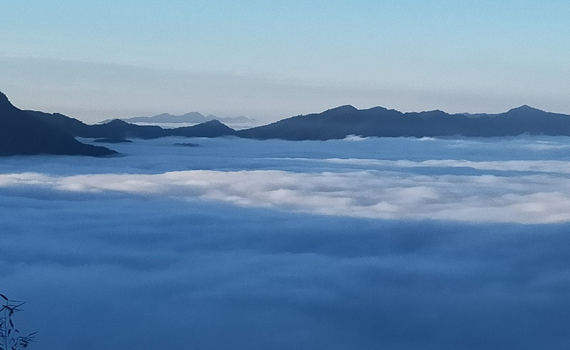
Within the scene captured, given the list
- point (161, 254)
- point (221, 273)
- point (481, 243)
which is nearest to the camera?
point (221, 273)

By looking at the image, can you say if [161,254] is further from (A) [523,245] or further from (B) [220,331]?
(A) [523,245]

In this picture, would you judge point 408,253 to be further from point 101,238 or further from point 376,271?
point 101,238

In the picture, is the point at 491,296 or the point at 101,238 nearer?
the point at 491,296

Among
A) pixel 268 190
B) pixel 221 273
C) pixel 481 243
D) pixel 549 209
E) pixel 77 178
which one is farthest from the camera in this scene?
pixel 77 178

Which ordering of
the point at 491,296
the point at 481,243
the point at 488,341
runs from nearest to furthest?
the point at 488,341
the point at 491,296
the point at 481,243

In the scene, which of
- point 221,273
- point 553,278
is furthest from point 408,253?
point 221,273

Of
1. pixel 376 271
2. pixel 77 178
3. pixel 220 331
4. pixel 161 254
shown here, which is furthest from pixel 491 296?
pixel 77 178

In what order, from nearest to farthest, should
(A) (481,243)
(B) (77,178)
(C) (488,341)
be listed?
(C) (488,341) → (A) (481,243) → (B) (77,178)

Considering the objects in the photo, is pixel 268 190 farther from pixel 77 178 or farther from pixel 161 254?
pixel 161 254

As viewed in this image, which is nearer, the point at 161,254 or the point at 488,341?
the point at 488,341
